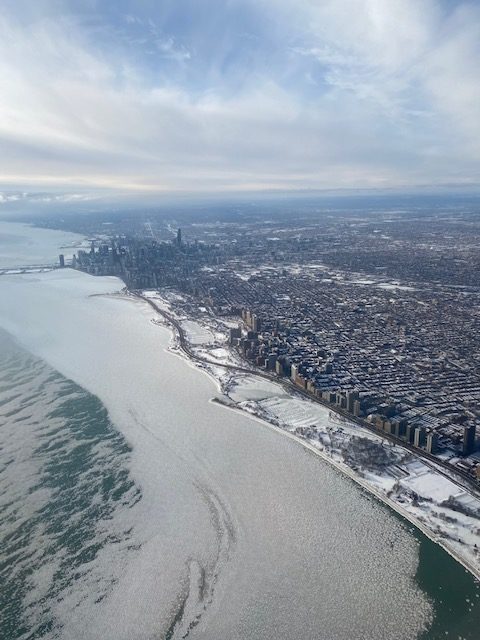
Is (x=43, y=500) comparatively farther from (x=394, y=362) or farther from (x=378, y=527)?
(x=394, y=362)

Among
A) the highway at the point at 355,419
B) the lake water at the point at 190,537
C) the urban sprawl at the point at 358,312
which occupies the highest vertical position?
the lake water at the point at 190,537

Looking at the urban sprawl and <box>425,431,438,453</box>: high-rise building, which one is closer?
<box>425,431,438,453</box>: high-rise building

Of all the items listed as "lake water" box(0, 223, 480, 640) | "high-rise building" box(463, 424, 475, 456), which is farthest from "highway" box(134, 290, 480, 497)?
"lake water" box(0, 223, 480, 640)

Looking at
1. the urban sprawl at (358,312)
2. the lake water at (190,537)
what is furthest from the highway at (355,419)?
the lake water at (190,537)

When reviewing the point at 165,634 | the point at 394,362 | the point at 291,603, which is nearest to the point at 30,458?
the point at 165,634

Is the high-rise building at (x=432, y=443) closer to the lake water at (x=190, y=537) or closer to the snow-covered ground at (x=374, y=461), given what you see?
the snow-covered ground at (x=374, y=461)

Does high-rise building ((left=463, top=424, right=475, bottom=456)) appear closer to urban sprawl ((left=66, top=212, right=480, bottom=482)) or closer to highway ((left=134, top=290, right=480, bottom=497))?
urban sprawl ((left=66, top=212, right=480, bottom=482))

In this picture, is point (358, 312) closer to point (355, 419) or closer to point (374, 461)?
point (355, 419)

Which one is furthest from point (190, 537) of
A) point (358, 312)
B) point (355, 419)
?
point (358, 312)
